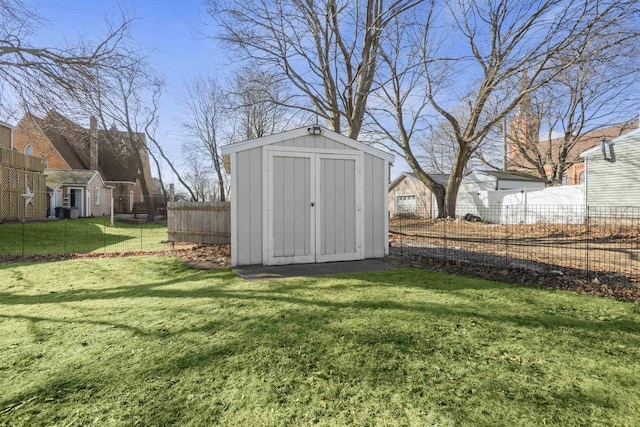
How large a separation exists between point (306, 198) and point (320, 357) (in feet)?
13.2

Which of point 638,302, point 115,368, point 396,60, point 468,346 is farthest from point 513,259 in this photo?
point 396,60

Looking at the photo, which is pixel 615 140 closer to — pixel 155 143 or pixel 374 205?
pixel 374 205

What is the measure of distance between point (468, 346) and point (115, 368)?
108 inches

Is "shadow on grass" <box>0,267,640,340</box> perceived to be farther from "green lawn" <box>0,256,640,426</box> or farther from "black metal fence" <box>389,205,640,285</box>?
"black metal fence" <box>389,205,640,285</box>

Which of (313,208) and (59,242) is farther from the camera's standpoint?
(59,242)

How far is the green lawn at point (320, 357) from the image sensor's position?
1886mm

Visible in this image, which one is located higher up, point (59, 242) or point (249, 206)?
point (249, 206)

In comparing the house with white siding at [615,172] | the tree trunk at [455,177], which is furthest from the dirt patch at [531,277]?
the house with white siding at [615,172]

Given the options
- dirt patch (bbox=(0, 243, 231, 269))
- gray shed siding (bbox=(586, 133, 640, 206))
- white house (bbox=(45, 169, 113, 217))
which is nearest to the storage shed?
dirt patch (bbox=(0, 243, 231, 269))

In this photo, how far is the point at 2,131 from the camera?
645 inches

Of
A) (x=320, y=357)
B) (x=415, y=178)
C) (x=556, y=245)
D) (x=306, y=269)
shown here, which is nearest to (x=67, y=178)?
(x=306, y=269)

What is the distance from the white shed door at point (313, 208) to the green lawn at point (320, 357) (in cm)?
184

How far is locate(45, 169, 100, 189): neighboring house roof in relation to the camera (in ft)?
69.7

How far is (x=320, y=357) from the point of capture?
99.9 inches
